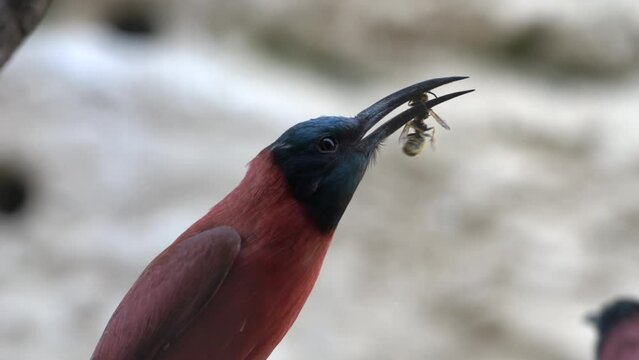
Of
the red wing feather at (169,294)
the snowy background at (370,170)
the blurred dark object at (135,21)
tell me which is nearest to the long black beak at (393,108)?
the red wing feather at (169,294)

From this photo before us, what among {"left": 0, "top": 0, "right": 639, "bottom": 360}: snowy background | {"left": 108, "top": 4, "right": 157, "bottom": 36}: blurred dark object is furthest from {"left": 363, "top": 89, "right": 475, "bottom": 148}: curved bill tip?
{"left": 108, "top": 4, "right": 157, "bottom": 36}: blurred dark object

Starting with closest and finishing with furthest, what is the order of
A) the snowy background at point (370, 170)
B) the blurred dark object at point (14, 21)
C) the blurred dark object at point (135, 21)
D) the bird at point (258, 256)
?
the bird at point (258, 256)
the blurred dark object at point (14, 21)
the snowy background at point (370, 170)
the blurred dark object at point (135, 21)

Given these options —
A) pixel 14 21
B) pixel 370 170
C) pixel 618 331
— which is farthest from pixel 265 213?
pixel 370 170

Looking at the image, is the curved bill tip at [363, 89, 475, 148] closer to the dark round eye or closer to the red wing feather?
the dark round eye

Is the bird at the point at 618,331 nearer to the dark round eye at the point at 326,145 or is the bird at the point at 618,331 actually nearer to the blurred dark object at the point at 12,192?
the dark round eye at the point at 326,145

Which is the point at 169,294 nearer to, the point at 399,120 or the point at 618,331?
the point at 399,120

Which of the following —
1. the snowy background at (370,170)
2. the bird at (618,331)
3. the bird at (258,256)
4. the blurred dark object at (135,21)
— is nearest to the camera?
the bird at (258,256)

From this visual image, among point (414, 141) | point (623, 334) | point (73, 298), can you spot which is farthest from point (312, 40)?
point (414, 141)
